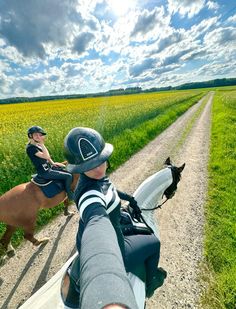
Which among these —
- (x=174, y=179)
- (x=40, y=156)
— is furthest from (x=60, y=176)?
(x=174, y=179)

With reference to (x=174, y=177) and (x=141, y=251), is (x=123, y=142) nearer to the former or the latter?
(x=174, y=177)

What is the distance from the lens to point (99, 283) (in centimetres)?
82

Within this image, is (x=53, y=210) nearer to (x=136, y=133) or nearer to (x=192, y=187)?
(x=192, y=187)

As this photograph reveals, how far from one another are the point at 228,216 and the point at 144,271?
3.28 m

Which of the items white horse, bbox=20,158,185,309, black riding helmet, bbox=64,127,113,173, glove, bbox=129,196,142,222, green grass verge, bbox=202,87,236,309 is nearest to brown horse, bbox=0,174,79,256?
white horse, bbox=20,158,185,309

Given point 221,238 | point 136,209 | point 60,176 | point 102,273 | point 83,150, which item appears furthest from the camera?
point 60,176

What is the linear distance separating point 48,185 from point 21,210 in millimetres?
696

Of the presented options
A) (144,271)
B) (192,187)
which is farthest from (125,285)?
(192,187)

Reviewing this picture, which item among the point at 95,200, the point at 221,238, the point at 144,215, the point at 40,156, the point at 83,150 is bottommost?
the point at 221,238

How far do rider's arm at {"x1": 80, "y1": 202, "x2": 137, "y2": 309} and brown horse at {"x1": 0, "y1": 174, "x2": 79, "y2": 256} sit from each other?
11.3 feet

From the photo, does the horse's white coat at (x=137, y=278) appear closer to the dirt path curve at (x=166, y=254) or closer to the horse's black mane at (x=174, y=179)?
the horse's black mane at (x=174, y=179)

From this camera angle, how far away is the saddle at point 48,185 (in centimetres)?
460

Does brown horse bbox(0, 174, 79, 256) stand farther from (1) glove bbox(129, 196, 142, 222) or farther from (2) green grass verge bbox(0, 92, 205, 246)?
(1) glove bbox(129, 196, 142, 222)

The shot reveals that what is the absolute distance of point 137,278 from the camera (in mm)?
2248
